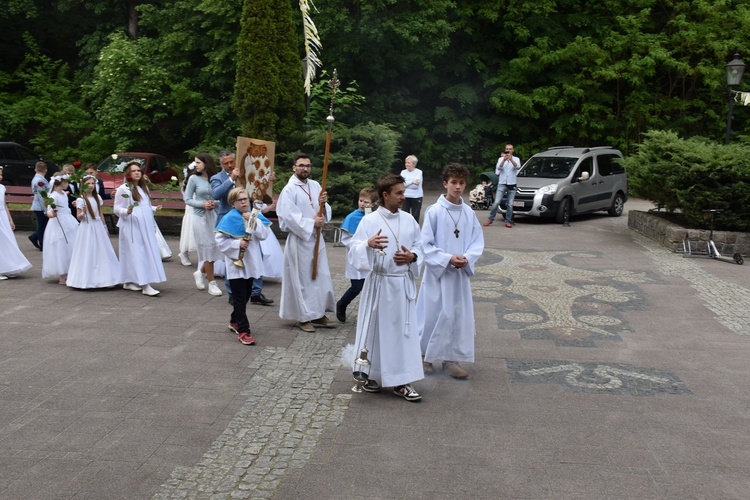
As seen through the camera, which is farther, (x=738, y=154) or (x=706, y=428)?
(x=738, y=154)

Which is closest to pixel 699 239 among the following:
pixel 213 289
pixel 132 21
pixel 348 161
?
pixel 348 161

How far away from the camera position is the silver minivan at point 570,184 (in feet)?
63.5

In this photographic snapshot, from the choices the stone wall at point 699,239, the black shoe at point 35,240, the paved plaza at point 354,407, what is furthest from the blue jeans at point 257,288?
the stone wall at point 699,239

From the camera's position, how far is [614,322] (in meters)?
9.80

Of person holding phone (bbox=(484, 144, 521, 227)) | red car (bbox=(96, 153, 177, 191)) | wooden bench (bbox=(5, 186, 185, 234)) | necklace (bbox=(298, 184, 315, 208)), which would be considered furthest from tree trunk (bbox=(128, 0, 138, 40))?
necklace (bbox=(298, 184, 315, 208))

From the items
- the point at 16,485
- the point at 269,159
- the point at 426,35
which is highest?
the point at 426,35

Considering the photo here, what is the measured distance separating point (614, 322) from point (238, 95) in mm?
11472

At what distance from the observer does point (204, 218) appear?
1110cm

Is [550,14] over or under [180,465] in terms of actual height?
over

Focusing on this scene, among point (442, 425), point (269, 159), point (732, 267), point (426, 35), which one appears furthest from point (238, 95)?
point (442, 425)

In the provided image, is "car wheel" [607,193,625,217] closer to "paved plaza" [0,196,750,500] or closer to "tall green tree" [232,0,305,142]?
"tall green tree" [232,0,305,142]

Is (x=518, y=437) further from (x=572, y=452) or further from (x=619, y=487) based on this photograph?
(x=619, y=487)

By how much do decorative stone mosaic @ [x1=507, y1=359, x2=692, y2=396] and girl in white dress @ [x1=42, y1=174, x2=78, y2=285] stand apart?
701cm

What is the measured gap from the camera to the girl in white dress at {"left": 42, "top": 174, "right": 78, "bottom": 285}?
11.8 metres
